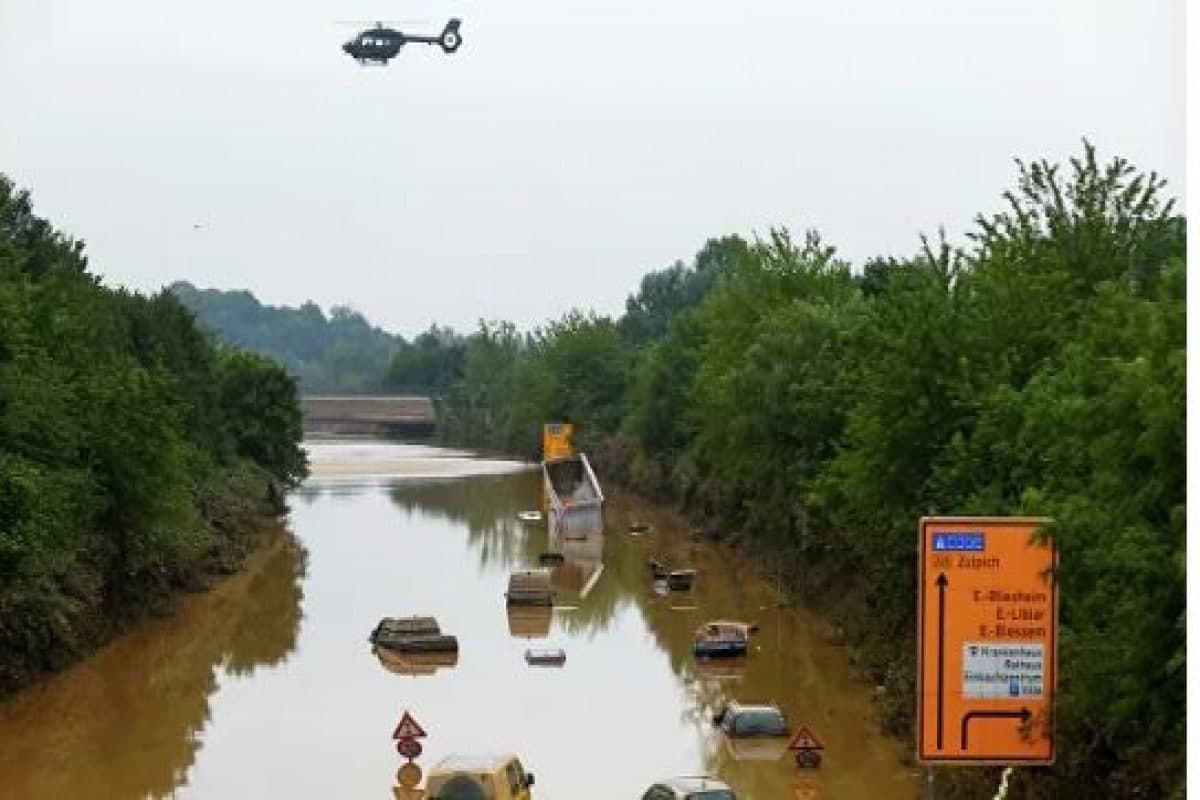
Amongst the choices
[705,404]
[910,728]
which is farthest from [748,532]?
[910,728]

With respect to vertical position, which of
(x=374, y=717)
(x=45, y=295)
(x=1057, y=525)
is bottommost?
(x=374, y=717)

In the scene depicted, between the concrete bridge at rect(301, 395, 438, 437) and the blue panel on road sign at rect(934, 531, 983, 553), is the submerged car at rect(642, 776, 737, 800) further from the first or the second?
the concrete bridge at rect(301, 395, 438, 437)

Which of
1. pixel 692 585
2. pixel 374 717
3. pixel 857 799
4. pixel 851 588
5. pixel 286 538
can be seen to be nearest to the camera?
pixel 857 799

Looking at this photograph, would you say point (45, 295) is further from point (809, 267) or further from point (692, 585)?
point (809, 267)

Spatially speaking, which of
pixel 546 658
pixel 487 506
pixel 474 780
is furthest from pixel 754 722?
pixel 487 506

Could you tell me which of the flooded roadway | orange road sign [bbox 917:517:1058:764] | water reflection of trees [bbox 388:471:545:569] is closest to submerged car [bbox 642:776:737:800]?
the flooded roadway

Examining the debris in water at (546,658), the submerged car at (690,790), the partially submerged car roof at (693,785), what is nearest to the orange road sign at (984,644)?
the submerged car at (690,790)
